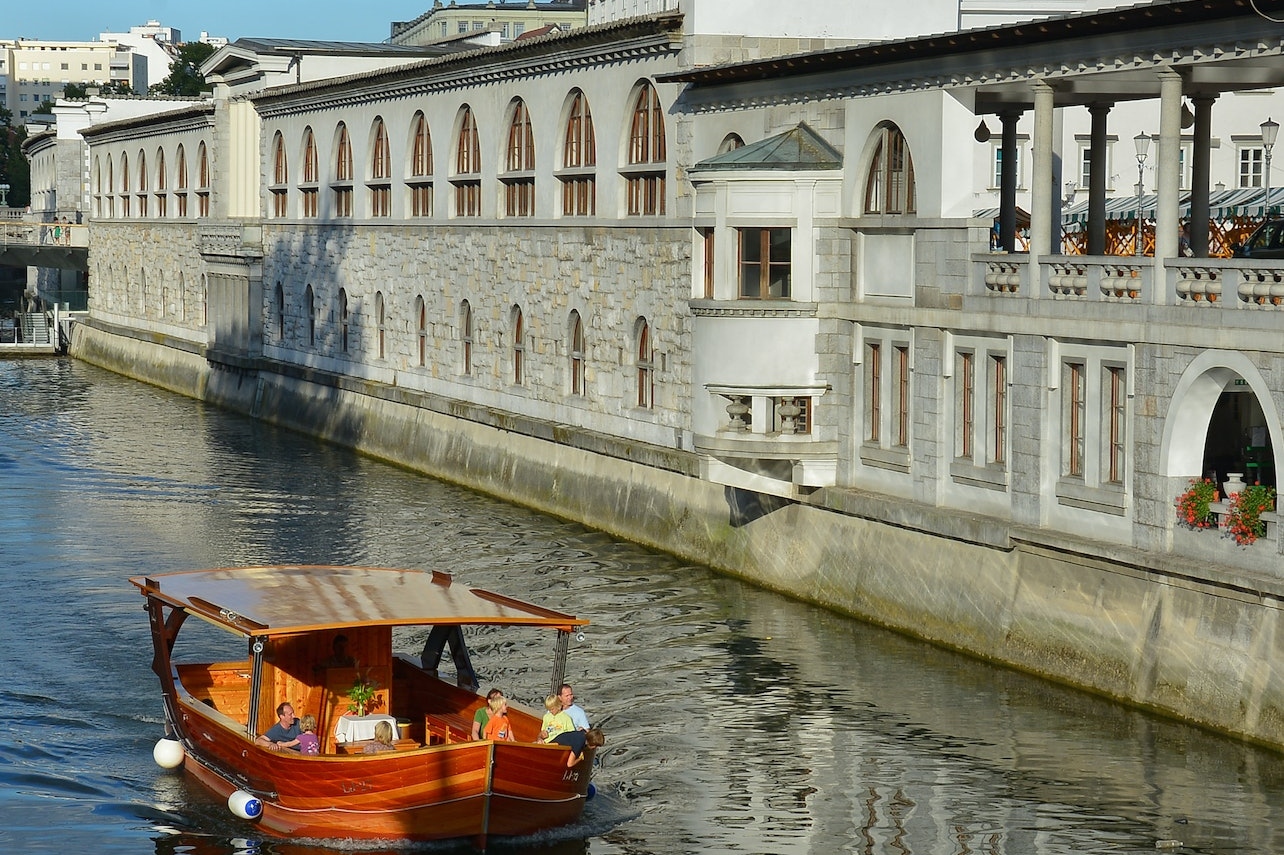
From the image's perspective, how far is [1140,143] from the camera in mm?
53312

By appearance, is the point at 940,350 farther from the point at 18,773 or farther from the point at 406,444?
the point at 406,444

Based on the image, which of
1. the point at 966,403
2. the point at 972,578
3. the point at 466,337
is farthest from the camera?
the point at 466,337

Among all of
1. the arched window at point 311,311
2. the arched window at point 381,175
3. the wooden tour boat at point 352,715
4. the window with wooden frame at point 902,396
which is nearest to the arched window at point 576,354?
the arched window at point 381,175

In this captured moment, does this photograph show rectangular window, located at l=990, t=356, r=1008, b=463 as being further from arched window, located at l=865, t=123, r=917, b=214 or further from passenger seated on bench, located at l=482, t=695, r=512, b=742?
passenger seated on bench, located at l=482, t=695, r=512, b=742

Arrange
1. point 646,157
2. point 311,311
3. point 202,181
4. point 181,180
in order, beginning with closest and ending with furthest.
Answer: point 646,157
point 311,311
point 202,181
point 181,180

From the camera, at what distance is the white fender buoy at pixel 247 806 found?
23.2 meters

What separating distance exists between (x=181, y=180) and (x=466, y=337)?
3408 centimetres

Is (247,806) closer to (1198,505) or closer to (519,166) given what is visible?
(1198,505)

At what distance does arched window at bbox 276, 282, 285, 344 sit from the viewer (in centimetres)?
6988

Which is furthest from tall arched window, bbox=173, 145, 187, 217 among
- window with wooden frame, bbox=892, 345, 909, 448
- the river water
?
window with wooden frame, bbox=892, 345, 909, 448

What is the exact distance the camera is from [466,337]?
179ft

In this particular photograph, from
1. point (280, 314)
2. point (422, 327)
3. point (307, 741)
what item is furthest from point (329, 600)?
point (280, 314)

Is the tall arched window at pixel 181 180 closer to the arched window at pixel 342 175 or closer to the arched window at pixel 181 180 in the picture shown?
the arched window at pixel 181 180

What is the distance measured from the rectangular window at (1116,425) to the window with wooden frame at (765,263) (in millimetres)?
8782
